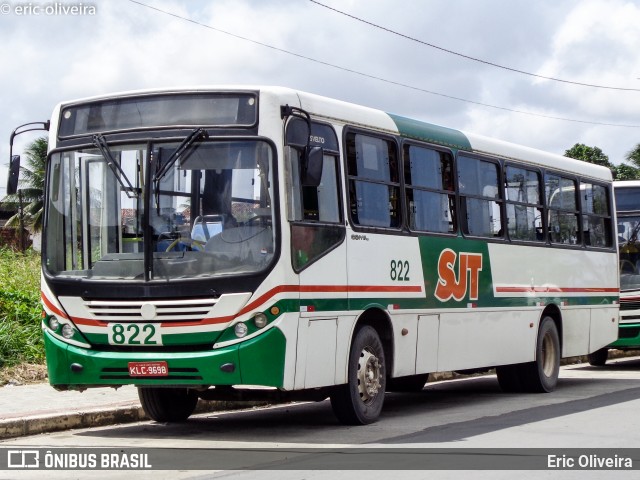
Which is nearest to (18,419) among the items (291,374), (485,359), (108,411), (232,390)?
(108,411)

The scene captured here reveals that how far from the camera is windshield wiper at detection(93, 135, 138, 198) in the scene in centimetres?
1106

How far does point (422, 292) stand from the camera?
13.3 meters

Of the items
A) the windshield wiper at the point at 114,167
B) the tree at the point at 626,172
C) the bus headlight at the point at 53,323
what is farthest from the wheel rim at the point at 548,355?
the tree at the point at 626,172

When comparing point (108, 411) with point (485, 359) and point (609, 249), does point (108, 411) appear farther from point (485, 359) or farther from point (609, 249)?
point (609, 249)

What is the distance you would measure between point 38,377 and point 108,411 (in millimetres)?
3515

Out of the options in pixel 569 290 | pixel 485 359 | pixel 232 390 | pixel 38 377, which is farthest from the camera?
pixel 569 290

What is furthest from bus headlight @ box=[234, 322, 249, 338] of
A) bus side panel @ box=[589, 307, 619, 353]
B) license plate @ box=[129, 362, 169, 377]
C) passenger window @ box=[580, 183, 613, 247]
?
passenger window @ box=[580, 183, 613, 247]

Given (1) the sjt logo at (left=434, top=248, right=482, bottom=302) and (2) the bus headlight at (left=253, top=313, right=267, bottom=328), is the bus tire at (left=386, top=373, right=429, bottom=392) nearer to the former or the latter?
(1) the sjt logo at (left=434, top=248, right=482, bottom=302)

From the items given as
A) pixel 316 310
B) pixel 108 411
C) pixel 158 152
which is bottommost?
pixel 108 411

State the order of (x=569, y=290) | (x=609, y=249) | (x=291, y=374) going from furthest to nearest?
(x=609, y=249)
(x=569, y=290)
(x=291, y=374)

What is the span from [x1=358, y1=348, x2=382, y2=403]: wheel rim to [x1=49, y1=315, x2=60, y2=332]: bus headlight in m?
2.97

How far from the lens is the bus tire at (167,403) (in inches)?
490

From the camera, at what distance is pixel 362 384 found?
12117 millimetres

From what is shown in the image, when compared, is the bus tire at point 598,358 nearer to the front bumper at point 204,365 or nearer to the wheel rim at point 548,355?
the wheel rim at point 548,355
